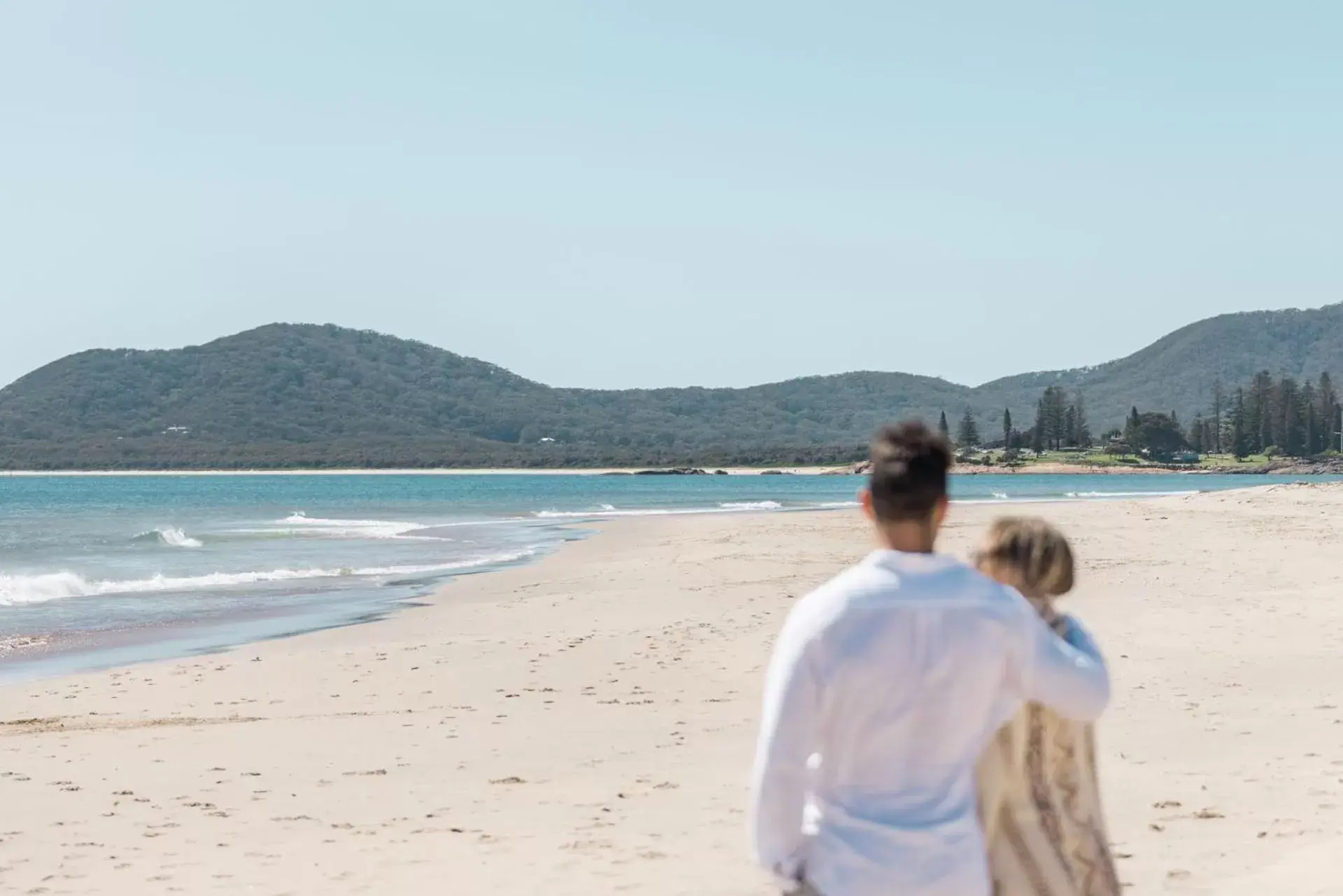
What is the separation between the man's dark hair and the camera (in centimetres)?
278

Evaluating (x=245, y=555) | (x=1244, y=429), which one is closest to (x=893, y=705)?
(x=245, y=555)

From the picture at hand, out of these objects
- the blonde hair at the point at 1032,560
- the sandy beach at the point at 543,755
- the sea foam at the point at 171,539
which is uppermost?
the blonde hair at the point at 1032,560

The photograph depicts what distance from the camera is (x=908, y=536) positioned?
9.20 feet

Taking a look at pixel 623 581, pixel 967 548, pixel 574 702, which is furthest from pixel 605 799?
pixel 967 548

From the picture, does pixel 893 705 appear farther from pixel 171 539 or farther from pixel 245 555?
pixel 171 539

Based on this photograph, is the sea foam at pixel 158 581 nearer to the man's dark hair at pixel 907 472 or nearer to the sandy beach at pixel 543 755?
the sandy beach at pixel 543 755

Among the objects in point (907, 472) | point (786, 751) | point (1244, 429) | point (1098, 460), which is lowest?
point (1098, 460)

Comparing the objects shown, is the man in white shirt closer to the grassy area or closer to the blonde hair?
the blonde hair

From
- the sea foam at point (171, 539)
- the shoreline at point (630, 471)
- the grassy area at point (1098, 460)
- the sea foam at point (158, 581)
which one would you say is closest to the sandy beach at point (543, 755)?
the sea foam at point (158, 581)

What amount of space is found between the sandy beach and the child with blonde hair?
2924mm

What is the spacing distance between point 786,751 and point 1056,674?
1.92ft

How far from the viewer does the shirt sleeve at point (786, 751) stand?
2.68 meters

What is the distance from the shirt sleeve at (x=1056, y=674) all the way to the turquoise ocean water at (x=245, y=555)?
13.4 meters

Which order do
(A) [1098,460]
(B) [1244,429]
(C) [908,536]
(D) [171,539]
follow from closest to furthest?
(C) [908,536], (D) [171,539], (A) [1098,460], (B) [1244,429]
